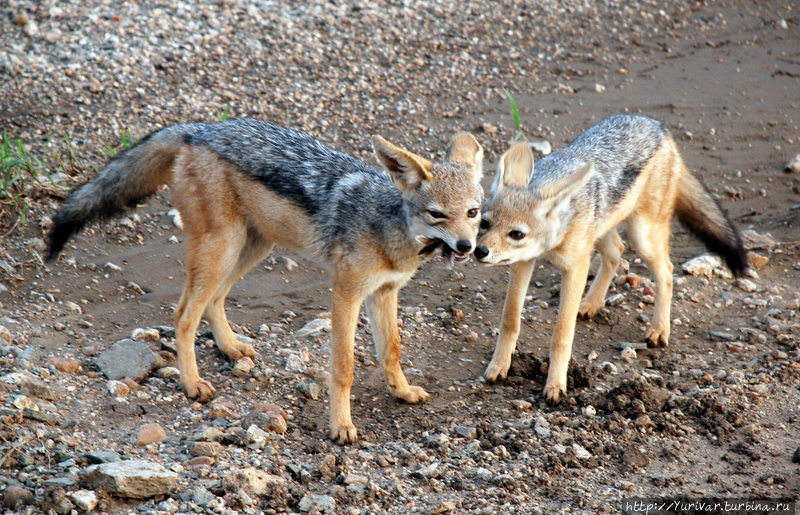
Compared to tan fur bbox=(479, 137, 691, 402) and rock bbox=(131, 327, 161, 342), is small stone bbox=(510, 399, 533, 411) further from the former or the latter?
rock bbox=(131, 327, 161, 342)

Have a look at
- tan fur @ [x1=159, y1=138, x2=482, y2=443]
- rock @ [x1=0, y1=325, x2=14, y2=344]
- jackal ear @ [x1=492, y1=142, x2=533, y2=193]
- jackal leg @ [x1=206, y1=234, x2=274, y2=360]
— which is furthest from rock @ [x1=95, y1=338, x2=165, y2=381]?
jackal ear @ [x1=492, y1=142, x2=533, y2=193]

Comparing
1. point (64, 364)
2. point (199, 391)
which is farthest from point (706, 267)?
point (64, 364)

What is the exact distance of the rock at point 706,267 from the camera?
7.77 metres

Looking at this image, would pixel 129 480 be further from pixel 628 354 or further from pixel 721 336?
pixel 721 336

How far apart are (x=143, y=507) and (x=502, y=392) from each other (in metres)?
2.76

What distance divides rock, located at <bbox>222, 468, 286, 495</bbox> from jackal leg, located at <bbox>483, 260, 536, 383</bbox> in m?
2.12

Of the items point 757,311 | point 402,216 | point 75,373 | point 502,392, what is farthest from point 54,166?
point 757,311

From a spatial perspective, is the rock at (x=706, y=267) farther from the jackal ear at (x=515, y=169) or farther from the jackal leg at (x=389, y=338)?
the jackal leg at (x=389, y=338)

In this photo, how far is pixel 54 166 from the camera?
26.5 feet

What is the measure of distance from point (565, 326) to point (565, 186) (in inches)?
41.5

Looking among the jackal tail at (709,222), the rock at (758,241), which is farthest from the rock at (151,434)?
the rock at (758,241)

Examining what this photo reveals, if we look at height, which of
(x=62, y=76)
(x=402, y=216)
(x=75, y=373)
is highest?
(x=402, y=216)

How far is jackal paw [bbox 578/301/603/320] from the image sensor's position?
23.4ft

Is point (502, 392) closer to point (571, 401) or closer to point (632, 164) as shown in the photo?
point (571, 401)
